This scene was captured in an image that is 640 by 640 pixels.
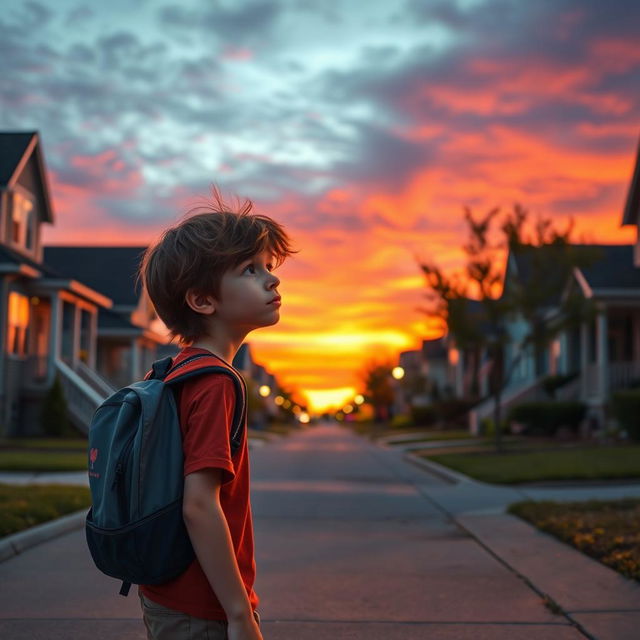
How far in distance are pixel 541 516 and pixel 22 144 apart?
73.3 feet

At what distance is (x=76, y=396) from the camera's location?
26.8m

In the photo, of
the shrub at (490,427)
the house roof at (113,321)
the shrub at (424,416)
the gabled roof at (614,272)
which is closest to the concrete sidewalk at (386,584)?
the gabled roof at (614,272)

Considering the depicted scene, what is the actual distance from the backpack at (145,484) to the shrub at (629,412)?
22.0m

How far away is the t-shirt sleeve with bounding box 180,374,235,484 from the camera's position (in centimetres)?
224

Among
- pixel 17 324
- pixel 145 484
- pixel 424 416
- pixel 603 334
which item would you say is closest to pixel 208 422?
pixel 145 484

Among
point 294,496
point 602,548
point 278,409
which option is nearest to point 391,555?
point 602,548

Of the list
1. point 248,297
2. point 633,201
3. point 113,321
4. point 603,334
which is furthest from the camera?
point 113,321

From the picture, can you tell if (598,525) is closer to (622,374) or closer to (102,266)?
(622,374)

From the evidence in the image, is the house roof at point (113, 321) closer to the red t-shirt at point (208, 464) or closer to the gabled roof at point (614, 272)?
the gabled roof at point (614, 272)

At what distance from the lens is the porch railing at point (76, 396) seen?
2635cm

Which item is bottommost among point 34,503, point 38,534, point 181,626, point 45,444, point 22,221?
point 38,534

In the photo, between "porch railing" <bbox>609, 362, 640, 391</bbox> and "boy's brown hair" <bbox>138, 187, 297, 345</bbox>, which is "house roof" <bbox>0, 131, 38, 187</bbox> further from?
"boy's brown hair" <bbox>138, 187, 297, 345</bbox>

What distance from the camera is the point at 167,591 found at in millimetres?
2352

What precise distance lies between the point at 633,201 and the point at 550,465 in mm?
12455
